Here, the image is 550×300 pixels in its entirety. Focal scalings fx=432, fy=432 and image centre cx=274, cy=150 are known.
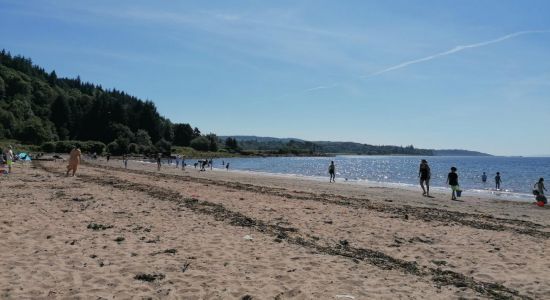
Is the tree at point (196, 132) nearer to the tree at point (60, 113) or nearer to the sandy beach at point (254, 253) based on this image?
the tree at point (60, 113)

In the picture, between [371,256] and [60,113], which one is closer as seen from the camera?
[371,256]

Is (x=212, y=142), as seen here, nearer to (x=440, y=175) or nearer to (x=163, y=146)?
(x=163, y=146)

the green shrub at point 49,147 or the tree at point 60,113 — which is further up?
the tree at point 60,113

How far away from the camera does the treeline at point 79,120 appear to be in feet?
399

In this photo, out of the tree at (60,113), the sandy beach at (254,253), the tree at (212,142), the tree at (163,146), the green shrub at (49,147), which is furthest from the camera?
the tree at (212,142)

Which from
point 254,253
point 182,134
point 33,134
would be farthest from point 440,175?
point 182,134

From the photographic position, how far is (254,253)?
867 cm

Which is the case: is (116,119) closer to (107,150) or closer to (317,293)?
(107,150)

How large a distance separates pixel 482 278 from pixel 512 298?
0.98m

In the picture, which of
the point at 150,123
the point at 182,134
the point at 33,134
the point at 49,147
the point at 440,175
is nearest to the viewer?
the point at 440,175

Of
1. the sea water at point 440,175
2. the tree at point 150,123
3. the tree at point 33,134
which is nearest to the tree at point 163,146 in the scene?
the tree at point 150,123

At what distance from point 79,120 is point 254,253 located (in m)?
Answer: 150

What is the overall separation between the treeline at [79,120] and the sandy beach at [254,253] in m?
114

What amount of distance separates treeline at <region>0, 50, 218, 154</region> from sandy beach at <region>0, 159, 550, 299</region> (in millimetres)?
114053
